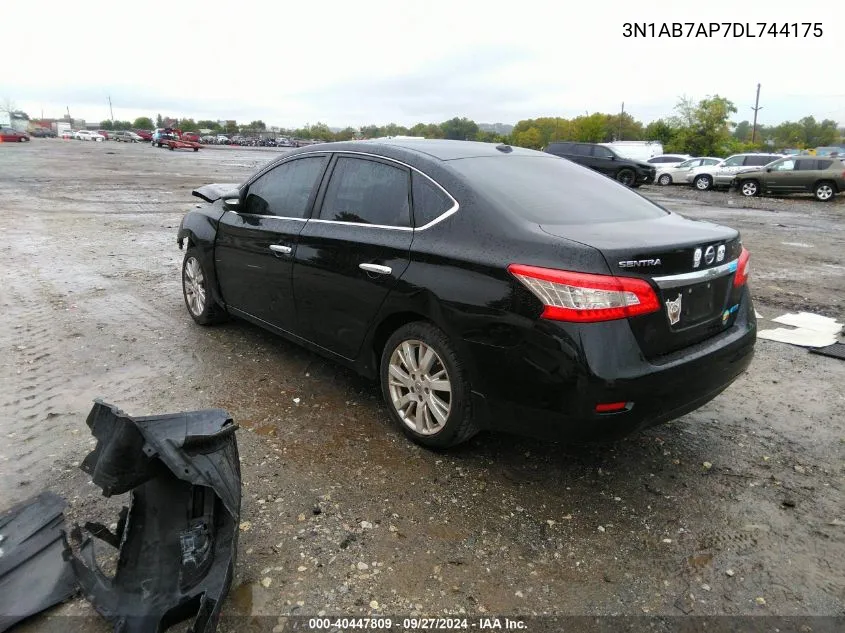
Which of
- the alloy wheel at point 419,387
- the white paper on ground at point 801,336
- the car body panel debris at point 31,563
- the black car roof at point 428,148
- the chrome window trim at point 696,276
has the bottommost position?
the white paper on ground at point 801,336

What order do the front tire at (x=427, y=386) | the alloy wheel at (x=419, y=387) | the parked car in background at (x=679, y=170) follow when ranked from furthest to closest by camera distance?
the parked car in background at (x=679, y=170)
the alloy wheel at (x=419, y=387)
the front tire at (x=427, y=386)

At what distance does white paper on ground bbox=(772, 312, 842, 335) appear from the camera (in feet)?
19.5

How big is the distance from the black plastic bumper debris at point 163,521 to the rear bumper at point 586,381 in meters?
1.25

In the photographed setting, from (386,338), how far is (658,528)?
174 cm

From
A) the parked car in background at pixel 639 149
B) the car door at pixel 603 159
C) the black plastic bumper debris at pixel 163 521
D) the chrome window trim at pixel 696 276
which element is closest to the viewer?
the black plastic bumper debris at pixel 163 521

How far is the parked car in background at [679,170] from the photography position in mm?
28109

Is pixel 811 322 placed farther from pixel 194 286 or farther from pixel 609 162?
pixel 609 162

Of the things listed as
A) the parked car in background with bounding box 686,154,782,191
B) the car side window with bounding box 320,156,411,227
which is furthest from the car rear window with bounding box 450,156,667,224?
the parked car in background with bounding box 686,154,782,191

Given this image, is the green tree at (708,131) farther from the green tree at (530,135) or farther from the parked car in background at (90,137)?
the parked car in background at (90,137)

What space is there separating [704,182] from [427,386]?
27.4 metres

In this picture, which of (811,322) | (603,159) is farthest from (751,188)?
(811,322)

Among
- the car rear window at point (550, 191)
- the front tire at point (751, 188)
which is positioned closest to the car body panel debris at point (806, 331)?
the car rear window at point (550, 191)

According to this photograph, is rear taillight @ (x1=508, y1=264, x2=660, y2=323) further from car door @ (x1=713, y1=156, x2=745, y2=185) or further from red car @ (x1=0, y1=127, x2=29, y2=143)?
red car @ (x1=0, y1=127, x2=29, y2=143)

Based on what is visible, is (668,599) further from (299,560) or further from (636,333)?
(299,560)
